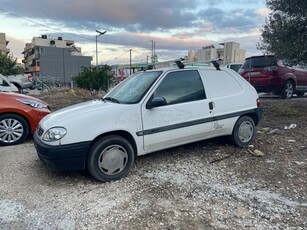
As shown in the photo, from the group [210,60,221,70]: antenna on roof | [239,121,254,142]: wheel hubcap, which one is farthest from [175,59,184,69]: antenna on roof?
[239,121,254,142]: wheel hubcap

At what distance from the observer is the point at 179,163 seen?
4484 mm

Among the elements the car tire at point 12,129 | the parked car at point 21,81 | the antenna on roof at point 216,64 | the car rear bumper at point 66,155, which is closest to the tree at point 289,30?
the antenna on roof at point 216,64

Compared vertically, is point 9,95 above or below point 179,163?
above

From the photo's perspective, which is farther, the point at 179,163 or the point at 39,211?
the point at 179,163

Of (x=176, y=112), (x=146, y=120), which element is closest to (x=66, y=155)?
(x=146, y=120)

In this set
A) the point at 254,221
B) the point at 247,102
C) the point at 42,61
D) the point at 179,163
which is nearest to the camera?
the point at 254,221

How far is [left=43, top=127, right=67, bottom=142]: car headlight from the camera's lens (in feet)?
11.8

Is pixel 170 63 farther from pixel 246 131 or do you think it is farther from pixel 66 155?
pixel 66 155

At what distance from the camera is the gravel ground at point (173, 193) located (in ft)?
9.57

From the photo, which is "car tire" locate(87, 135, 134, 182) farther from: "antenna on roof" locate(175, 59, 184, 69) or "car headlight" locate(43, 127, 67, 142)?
"antenna on roof" locate(175, 59, 184, 69)

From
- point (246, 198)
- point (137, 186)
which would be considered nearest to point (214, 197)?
point (246, 198)

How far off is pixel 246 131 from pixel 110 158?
278 cm

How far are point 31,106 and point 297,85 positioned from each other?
1032 centimetres

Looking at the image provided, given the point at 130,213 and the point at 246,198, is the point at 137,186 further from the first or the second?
the point at 246,198
